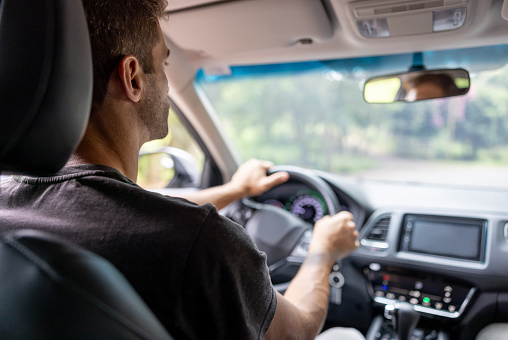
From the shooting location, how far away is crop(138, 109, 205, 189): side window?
3.49 m

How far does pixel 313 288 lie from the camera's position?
1739mm

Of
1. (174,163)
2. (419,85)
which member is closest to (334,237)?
(419,85)

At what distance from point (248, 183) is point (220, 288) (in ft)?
5.53

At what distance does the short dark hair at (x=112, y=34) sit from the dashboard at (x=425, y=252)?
177 centimetres

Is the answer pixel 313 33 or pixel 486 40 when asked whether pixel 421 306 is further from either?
pixel 313 33

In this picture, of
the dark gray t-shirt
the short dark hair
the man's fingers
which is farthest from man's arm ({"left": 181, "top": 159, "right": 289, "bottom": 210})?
the dark gray t-shirt

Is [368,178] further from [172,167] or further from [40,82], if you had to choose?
[40,82]

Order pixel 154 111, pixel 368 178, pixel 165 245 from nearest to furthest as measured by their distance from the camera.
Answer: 1. pixel 165 245
2. pixel 154 111
3. pixel 368 178

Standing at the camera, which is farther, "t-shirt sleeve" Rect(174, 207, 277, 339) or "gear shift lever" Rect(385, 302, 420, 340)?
"gear shift lever" Rect(385, 302, 420, 340)

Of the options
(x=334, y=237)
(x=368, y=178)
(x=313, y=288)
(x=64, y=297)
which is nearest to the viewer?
(x=64, y=297)

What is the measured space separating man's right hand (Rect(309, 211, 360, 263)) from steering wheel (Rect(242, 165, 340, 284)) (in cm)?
50

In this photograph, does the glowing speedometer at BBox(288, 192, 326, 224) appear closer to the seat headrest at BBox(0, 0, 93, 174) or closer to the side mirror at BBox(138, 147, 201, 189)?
the side mirror at BBox(138, 147, 201, 189)

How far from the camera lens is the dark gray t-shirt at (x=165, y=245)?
3.15ft

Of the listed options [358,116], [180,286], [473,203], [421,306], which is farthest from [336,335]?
[358,116]
